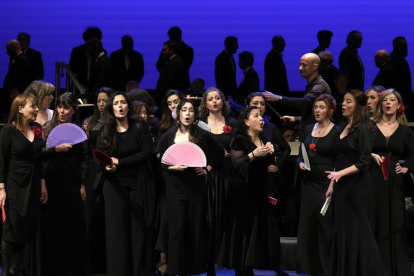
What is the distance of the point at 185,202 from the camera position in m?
6.83

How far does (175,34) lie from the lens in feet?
34.9

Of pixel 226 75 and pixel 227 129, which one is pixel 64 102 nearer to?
pixel 227 129

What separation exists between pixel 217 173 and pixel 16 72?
4363 mm

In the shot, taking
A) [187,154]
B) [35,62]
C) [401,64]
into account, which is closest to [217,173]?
[187,154]

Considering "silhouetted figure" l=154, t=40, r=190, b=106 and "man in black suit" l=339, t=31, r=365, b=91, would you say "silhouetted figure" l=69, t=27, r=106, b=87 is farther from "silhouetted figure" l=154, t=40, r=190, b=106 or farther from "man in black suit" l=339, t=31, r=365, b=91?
"man in black suit" l=339, t=31, r=365, b=91

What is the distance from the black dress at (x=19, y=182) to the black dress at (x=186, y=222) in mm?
1181

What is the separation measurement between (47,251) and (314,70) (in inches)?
129

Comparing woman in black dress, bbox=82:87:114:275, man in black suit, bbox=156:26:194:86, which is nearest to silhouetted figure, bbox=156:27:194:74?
man in black suit, bbox=156:26:194:86

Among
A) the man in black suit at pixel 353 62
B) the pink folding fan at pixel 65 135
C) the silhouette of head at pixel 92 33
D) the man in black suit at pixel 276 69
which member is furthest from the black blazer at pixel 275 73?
the pink folding fan at pixel 65 135

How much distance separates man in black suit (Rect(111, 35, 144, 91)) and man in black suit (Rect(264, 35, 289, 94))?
1752 millimetres

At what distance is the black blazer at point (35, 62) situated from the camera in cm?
1088

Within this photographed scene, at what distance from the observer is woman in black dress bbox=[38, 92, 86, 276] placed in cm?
707

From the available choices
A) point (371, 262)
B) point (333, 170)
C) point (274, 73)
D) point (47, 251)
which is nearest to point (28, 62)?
point (274, 73)

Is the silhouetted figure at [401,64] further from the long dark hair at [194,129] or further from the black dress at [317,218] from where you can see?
the long dark hair at [194,129]
